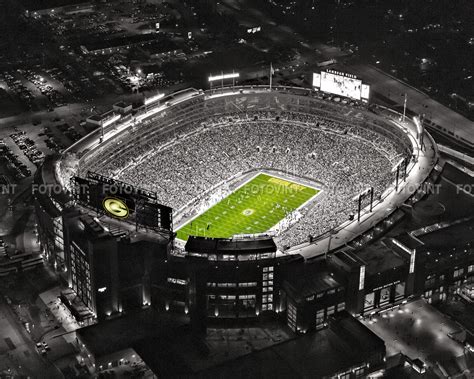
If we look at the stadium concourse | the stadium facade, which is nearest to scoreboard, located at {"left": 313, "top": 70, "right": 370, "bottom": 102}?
the stadium concourse

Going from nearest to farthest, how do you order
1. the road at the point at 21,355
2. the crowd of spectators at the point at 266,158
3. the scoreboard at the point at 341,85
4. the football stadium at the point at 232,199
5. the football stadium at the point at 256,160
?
the road at the point at 21,355 < the football stadium at the point at 232,199 < the football stadium at the point at 256,160 < the crowd of spectators at the point at 266,158 < the scoreboard at the point at 341,85

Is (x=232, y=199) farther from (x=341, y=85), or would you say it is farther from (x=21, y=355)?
(x=21, y=355)

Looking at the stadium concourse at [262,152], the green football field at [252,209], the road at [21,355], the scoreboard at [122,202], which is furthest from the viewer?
the stadium concourse at [262,152]

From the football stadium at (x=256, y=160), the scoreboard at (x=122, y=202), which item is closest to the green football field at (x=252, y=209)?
the football stadium at (x=256, y=160)

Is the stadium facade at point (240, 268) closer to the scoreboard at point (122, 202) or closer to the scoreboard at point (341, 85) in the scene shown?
the scoreboard at point (122, 202)

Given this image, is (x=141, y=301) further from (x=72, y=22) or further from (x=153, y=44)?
(x=72, y=22)

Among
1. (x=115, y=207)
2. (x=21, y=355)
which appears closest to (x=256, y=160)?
(x=115, y=207)
